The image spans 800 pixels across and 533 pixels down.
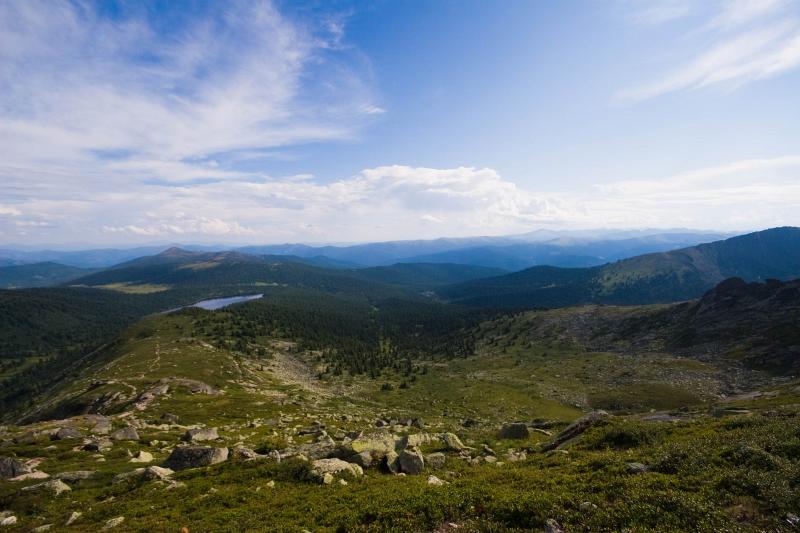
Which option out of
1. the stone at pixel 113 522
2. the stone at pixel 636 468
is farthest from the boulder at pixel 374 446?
the stone at pixel 636 468

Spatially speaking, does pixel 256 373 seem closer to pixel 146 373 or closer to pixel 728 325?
pixel 146 373

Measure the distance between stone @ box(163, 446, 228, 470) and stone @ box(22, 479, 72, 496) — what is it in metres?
6.07

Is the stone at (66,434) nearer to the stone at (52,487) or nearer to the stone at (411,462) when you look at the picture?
the stone at (52,487)

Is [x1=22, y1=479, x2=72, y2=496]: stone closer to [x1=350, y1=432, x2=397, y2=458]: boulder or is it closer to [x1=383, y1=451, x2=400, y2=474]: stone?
[x1=350, y1=432, x2=397, y2=458]: boulder

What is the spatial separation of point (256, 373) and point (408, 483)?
349 ft

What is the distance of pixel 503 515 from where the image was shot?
15477mm

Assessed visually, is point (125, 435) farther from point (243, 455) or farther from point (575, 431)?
point (575, 431)

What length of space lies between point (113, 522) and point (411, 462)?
17.4m

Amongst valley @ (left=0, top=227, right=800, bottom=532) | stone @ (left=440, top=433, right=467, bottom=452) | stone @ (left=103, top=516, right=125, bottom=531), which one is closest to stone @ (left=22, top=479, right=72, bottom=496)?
valley @ (left=0, top=227, right=800, bottom=532)

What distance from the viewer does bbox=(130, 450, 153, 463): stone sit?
1254 inches

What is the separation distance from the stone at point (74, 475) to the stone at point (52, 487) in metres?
1.06

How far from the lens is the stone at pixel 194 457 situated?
28056 mm

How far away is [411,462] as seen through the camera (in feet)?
78.9

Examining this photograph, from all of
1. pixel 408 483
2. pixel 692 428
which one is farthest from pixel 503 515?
pixel 692 428
